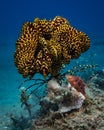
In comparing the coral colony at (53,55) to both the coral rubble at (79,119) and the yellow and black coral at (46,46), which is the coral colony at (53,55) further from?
the coral rubble at (79,119)

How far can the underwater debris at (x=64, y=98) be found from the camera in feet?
19.6

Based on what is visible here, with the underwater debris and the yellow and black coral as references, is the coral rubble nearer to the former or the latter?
the underwater debris

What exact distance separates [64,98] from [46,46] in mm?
1228

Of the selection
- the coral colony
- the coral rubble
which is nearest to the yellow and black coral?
the coral colony

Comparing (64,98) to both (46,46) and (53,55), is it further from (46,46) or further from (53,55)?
(46,46)

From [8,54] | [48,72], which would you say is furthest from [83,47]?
[8,54]

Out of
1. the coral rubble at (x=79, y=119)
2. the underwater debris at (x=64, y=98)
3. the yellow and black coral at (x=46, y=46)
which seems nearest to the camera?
the coral rubble at (x=79, y=119)

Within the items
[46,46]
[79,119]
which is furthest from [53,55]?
[79,119]

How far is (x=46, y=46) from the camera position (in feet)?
21.5

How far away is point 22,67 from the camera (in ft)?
21.4

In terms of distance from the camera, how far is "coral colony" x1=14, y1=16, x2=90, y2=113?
6.13 m

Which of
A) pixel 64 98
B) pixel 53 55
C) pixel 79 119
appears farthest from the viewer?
pixel 53 55

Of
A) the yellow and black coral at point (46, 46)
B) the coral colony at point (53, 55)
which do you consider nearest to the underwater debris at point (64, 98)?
the coral colony at point (53, 55)

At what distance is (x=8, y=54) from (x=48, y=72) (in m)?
27.1
